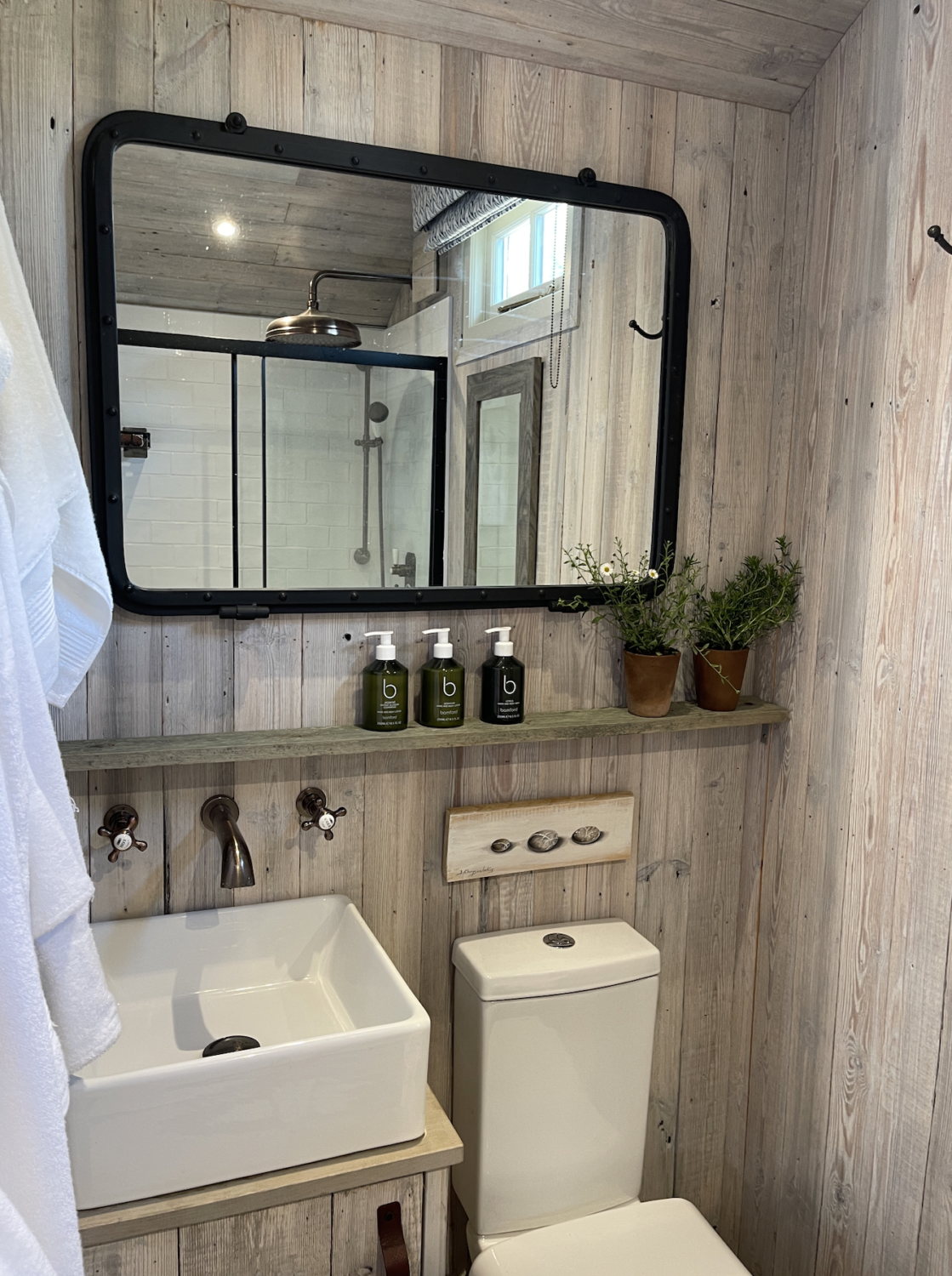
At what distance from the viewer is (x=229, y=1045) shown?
1.36 meters

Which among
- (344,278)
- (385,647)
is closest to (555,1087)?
(385,647)

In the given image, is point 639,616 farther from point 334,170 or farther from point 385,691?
point 334,170

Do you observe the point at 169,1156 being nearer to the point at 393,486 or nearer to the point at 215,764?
the point at 215,764

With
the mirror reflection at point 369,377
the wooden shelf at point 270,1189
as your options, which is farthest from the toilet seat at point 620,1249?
the mirror reflection at point 369,377

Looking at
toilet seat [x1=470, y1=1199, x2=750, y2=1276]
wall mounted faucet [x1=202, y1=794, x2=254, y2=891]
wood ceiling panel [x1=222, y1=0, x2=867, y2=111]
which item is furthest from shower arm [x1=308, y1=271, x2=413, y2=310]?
toilet seat [x1=470, y1=1199, x2=750, y2=1276]

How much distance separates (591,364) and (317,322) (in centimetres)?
45

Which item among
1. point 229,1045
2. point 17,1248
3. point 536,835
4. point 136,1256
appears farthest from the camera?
point 536,835

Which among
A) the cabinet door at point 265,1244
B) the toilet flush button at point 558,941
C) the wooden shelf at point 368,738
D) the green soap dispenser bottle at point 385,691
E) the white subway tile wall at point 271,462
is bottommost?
the cabinet door at point 265,1244

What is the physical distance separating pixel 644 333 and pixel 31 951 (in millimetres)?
1253

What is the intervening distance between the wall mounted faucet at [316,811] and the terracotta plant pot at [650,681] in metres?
0.50

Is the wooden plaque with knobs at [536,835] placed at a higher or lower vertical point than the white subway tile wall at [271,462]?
lower

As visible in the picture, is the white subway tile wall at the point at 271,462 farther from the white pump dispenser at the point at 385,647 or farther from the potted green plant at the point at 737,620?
the potted green plant at the point at 737,620

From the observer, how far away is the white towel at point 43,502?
1.03m

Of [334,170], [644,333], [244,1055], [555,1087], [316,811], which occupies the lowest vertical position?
[555,1087]
